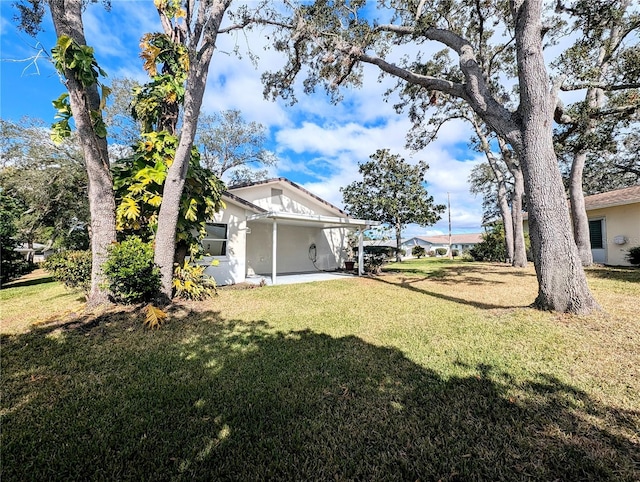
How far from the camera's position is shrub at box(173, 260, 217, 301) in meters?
7.11

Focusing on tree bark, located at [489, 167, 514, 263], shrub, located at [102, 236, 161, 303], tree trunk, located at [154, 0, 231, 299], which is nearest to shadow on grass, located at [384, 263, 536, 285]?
tree bark, located at [489, 167, 514, 263]

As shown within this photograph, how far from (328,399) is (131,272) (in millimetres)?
4947

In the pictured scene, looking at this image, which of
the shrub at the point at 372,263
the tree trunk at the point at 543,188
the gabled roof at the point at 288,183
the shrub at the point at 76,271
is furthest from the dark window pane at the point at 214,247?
the tree trunk at the point at 543,188

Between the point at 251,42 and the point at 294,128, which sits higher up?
the point at 294,128

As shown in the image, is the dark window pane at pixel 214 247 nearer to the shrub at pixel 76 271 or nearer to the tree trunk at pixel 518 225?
the shrub at pixel 76 271

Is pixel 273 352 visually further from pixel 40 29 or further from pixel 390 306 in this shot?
pixel 40 29

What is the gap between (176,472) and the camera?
1953 millimetres

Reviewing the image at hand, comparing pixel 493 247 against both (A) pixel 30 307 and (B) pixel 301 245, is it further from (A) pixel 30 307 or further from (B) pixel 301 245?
(A) pixel 30 307

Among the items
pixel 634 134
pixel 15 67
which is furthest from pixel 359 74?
pixel 634 134

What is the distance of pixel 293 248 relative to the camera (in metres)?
15.8

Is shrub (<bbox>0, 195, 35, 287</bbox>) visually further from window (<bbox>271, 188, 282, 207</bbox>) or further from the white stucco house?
window (<bbox>271, 188, 282, 207</bbox>)

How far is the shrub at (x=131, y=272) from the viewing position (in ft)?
18.7

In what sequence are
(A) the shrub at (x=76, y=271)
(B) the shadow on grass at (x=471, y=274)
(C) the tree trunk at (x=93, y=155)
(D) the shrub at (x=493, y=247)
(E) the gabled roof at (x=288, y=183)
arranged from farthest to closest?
(D) the shrub at (x=493, y=247) < (E) the gabled roof at (x=288, y=183) < (B) the shadow on grass at (x=471, y=274) < (A) the shrub at (x=76, y=271) < (C) the tree trunk at (x=93, y=155)

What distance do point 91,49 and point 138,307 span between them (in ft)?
17.1
